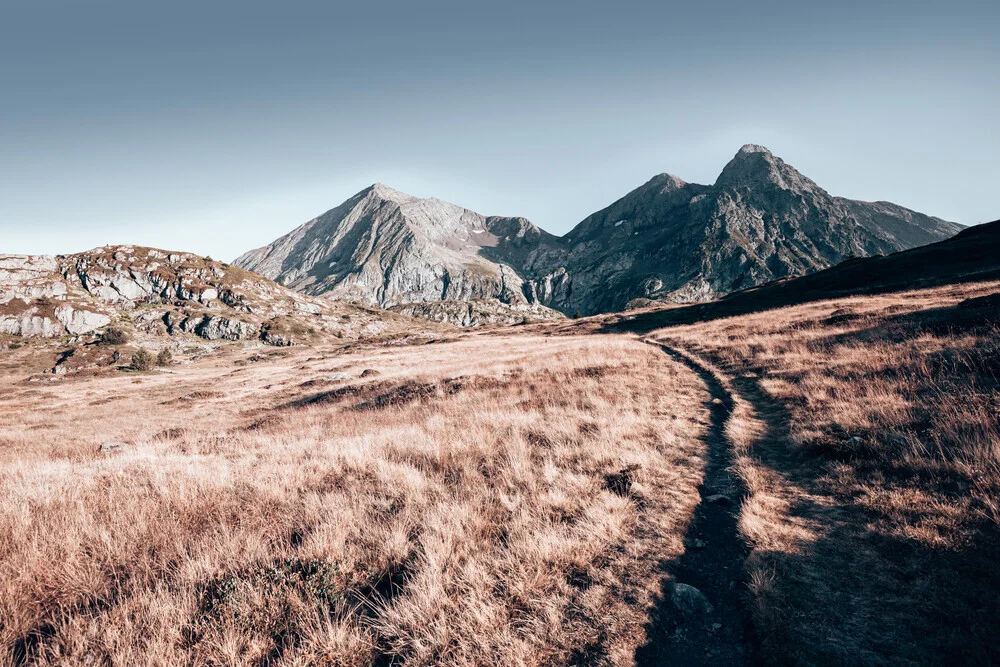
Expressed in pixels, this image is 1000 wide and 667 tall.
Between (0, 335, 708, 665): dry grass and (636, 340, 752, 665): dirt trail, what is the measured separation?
209mm

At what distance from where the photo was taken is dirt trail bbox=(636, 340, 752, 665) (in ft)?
11.9

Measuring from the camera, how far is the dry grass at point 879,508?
3.59 meters

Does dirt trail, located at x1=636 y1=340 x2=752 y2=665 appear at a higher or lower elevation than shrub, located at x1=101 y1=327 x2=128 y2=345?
lower

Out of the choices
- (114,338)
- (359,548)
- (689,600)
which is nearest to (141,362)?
(114,338)

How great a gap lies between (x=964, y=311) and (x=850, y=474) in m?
18.9

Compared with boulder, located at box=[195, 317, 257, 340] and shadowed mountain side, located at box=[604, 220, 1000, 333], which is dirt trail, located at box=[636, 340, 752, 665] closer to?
shadowed mountain side, located at box=[604, 220, 1000, 333]

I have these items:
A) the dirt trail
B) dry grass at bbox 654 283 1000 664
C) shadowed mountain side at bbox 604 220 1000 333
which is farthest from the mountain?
the dirt trail

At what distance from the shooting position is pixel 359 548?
16.6 feet

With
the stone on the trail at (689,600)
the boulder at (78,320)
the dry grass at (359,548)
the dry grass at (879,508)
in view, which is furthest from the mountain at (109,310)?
the stone on the trail at (689,600)

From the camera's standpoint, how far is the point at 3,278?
174m

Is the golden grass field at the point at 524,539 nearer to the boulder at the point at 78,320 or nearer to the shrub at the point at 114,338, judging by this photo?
the shrub at the point at 114,338

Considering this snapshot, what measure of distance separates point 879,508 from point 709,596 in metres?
3.21

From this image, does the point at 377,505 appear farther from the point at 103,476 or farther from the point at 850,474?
the point at 850,474

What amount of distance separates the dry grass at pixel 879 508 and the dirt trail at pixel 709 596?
244mm
